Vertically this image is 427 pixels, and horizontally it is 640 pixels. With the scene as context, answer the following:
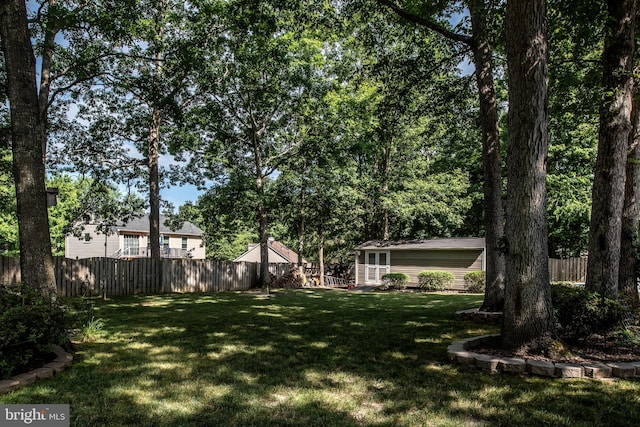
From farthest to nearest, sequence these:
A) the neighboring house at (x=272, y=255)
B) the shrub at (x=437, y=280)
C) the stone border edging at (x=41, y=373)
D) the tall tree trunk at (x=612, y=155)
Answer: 1. the neighboring house at (x=272, y=255)
2. the shrub at (x=437, y=280)
3. the tall tree trunk at (x=612, y=155)
4. the stone border edging at (x=41, y=373)

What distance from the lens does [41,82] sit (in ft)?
37.2

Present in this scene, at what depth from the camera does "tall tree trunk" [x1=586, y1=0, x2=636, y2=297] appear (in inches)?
202

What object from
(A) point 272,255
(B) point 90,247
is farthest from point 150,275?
(A) point 272,255

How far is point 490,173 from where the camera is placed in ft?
23.6

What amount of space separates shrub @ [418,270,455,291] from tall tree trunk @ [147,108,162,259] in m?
12.1

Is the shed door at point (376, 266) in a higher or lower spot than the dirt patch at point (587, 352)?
lower

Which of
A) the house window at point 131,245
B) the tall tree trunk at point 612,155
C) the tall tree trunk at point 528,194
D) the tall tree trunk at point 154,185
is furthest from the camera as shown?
the house window at point 131,245

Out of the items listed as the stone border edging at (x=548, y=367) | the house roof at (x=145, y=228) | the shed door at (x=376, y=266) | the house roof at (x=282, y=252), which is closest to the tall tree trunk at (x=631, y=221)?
the stone border edging at (x=548, y=367)

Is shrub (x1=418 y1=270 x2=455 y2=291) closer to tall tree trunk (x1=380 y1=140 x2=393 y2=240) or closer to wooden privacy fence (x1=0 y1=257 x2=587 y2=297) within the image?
tall tree trunk (x1=380 y1=140 x2=393 y2=240)

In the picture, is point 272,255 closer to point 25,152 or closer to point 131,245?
point 131,245

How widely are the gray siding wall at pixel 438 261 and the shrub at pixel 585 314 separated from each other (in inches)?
561

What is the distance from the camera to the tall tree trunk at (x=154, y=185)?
592 inches

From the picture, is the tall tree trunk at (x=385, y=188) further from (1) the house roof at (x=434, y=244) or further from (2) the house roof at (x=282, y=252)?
(2) the house roof at (x=282, y=252)

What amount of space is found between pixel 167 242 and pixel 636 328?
32.6 meters
